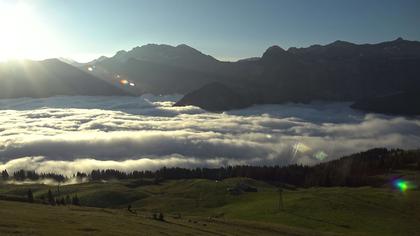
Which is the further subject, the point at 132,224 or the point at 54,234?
the point at 132,224

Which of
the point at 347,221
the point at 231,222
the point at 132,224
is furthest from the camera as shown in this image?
the point at 347,221

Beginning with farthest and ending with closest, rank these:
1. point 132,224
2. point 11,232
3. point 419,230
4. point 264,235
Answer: point 419,230 < point 264,235 < point 132,224 < point 11,232

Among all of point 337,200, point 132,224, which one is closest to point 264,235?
point 132,224

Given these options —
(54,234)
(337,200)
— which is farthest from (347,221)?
(54,234)

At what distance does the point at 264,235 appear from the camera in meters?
103

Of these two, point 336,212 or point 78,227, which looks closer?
point 78,227

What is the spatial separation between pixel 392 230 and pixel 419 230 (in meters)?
6.96

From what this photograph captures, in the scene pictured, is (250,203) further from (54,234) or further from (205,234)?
(54,234)

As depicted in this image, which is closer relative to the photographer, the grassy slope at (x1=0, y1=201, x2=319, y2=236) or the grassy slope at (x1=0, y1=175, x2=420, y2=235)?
the grassy slope at (x1=0, y1=201, x2=319, y2=236)

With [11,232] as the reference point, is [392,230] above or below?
below

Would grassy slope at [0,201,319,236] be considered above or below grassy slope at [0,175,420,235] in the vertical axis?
above

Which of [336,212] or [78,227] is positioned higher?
[78,227]

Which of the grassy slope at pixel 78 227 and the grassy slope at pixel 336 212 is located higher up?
the grassy slope at pixel 78 227

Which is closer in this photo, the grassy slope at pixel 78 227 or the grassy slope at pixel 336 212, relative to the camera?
the grassy slope at pixel 78 227
